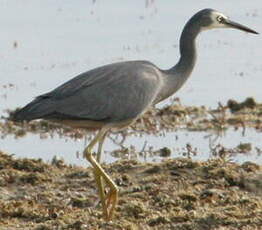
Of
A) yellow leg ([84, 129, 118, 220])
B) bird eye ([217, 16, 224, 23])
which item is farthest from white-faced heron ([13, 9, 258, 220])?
bird eye ([217, 16, 224, 23])

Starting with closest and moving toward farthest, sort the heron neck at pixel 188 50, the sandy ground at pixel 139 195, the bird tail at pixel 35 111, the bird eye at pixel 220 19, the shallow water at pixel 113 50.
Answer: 1. the sandy ground at pixel 139 195
2. the bird tail at pixel 35 111
3. the heron neck at pixel 188 50
4. the bird eye at pixel 220 19
5. the shallow water at pixel 113 50

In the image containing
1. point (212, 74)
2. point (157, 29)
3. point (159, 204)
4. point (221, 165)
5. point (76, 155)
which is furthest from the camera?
point (157, 29)

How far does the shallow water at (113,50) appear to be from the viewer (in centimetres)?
1409

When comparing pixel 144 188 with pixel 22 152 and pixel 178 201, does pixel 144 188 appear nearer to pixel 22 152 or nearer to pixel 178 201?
pixel 178 201

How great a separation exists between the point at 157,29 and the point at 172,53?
1717 mm

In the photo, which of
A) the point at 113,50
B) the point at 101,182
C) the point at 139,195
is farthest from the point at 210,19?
the point at 113,50

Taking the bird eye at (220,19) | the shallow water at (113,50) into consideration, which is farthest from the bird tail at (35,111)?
the shallow water at (113,50)

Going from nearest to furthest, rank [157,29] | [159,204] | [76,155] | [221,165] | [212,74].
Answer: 1. [159,204]
2. [221,165]
3. [76,155]
4. [212,74]
5. [157,29]

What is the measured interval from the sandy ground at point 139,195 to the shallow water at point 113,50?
1.13 metres

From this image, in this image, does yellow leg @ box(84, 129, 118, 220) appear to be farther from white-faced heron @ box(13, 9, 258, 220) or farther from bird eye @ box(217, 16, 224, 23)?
bird eye @ box(217, 16, 224, 23)

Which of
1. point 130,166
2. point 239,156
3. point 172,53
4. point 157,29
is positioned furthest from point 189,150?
point 157,29

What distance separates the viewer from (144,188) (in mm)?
11578

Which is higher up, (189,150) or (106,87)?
(106,87)

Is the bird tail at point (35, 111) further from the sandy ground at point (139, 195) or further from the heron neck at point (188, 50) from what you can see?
the heron neck at point (188, 50)
